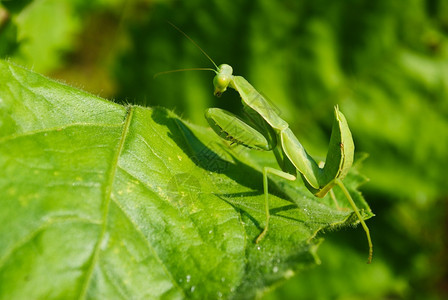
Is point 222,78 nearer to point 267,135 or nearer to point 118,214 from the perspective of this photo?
point 267,135

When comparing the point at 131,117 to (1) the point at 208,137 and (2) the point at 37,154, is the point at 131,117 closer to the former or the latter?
(2) the point at 37,154

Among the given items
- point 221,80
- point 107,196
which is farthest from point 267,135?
point 107,196

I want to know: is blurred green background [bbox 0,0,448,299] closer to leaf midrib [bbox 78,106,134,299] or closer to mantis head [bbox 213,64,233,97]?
mantis head [bbox 213,64,233,97]

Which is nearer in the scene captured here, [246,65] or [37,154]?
[37,154]

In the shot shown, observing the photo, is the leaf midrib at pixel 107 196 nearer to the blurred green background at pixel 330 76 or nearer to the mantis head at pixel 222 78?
the mantis head at pixel 222 78

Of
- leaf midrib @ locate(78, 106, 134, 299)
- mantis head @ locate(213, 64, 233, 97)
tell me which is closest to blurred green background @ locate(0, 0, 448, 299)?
mantis head @ locate(213, 64, 233, 97)

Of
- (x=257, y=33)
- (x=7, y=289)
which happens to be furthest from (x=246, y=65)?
(x=7, y=289)
